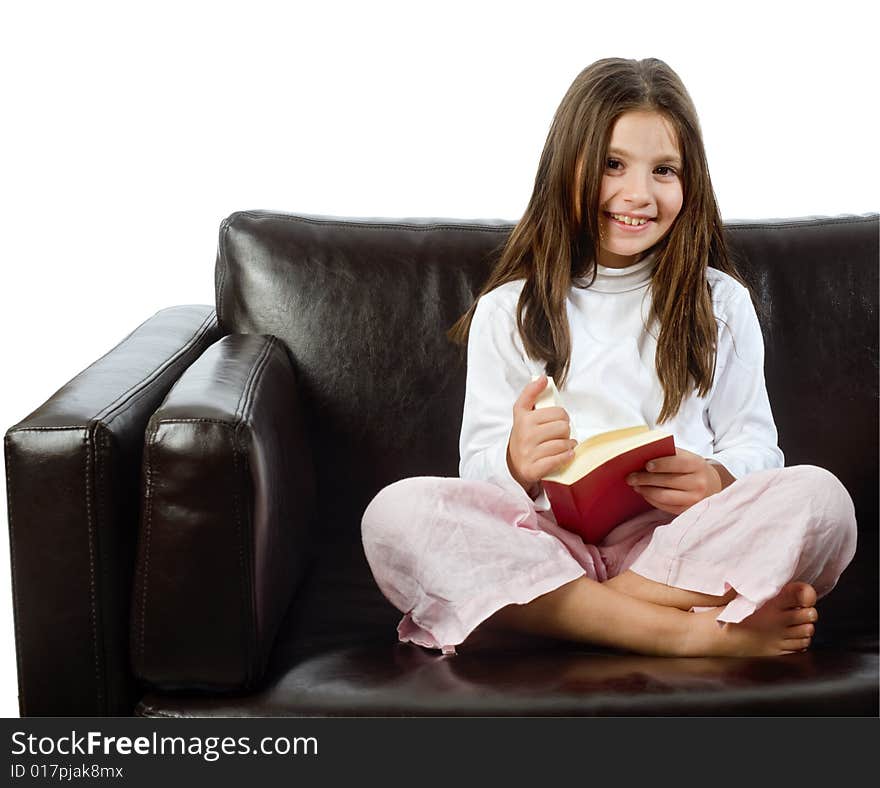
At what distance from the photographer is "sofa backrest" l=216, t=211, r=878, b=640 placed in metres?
1.76

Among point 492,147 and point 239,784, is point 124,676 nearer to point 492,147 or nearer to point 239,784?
point 239,784

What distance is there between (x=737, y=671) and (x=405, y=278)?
2.54ft

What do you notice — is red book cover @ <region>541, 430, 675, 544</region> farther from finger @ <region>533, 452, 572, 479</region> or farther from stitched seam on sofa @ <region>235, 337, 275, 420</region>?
stitched seam on sofa @ <region>235, 337, 275, 420</region>

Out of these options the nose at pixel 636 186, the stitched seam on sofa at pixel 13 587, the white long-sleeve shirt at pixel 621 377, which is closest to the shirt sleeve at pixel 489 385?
the white long-sleeve shirt at pixel 621 377

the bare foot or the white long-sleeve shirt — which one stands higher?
the white long-sleeve shirt

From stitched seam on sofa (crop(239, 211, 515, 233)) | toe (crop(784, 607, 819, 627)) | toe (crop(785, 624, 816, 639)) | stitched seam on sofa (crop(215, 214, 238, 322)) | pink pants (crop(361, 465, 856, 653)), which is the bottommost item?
toe (crop(785, 624, 816, 639))

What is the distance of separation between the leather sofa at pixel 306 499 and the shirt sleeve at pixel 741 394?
0.48 ft

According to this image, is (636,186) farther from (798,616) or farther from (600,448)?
(798,616)

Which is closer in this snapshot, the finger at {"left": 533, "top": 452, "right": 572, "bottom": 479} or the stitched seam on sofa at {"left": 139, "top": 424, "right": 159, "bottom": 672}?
the stitched seam on sofa at {"left": 139, "top": 424, "right": 159, "bottom": 672}

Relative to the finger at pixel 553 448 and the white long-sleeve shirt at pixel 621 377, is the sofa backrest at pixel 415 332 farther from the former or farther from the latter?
the finger at pixel 553 448

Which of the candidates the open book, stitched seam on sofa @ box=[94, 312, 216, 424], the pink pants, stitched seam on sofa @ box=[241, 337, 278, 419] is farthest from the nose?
stitched seam on sofa @ box=[94, 312, 216, 424]

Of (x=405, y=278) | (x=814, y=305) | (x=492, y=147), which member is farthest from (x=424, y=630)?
(x=492, y=147)

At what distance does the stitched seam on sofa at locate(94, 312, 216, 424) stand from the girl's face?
59cm

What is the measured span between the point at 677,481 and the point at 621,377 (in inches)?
8.5
